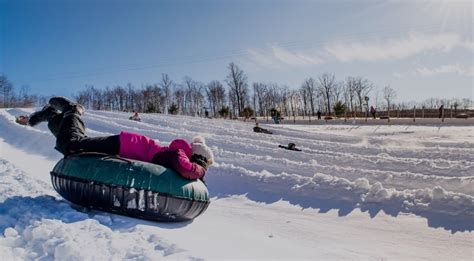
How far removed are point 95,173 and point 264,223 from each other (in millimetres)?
2212

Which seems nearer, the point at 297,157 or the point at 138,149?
the point at 138,149

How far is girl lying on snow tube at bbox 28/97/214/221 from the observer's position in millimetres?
4430

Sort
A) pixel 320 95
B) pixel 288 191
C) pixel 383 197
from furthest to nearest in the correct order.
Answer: pixel 320 95
pixel 288 191
pixel 383 197

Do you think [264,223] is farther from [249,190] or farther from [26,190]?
[26,190]

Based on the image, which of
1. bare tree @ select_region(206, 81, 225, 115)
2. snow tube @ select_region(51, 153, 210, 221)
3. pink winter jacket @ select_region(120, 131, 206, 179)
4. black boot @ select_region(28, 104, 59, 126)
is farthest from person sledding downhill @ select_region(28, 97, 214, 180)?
bare tree @ select_region(206, 81, 225, 115)

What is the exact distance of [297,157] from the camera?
11.2m

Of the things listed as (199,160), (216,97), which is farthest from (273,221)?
(216,97)

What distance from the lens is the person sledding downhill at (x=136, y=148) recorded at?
15.3 ft

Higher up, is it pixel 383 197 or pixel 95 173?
pixel 95 173

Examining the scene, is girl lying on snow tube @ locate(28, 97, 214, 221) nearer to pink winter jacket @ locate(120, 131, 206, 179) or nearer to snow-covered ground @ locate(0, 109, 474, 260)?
pink winter jacket @ locate(120, 131, 206, 179)

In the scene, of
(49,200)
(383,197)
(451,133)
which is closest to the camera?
(49,200)

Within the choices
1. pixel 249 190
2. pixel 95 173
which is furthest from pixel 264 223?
pixel 95 173

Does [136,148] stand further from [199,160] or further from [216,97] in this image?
A: [216,97]

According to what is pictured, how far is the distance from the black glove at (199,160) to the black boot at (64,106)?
166 cm
